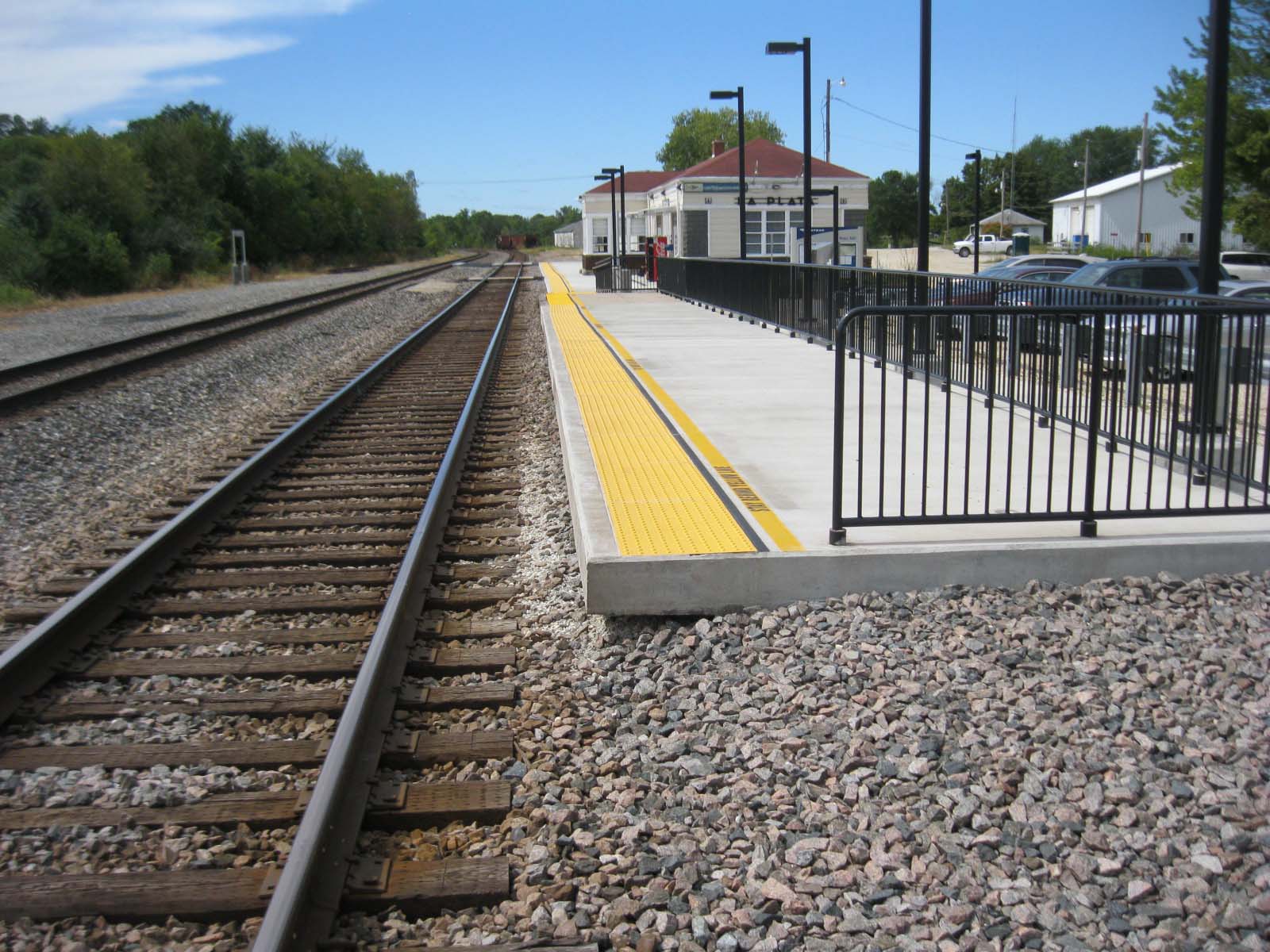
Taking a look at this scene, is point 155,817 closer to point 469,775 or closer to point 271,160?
point 469,775

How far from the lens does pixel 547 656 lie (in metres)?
5.75

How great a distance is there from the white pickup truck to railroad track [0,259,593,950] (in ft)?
207

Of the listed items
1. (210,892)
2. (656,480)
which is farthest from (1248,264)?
(210,892)

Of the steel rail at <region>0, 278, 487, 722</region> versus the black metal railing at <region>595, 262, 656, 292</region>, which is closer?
the steel rail at <region>0, 278, 487, 722</region>

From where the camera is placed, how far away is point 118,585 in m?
6.55

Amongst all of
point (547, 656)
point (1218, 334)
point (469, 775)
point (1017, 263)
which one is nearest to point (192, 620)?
point (547, 656)

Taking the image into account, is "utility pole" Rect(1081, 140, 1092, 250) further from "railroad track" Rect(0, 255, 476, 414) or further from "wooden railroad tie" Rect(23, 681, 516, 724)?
"wooden railroad tie" Rect(23, 681, 516, 724)

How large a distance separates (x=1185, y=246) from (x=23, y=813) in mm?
74088

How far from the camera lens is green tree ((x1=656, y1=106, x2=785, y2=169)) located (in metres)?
145

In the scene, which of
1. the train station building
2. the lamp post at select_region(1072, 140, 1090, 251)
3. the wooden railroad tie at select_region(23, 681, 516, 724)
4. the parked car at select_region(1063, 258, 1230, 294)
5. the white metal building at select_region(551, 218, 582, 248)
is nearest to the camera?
the wooden railroad tie at select_region(23, 681, 516, 724)

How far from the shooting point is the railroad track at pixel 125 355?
14.9m

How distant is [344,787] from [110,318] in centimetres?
2949

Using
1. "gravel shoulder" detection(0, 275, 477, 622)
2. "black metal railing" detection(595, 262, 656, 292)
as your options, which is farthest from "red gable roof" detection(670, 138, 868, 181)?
"gravel shoulder" detection(0, 275, 477, 622)

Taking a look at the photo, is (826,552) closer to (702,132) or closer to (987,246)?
(987,246)
